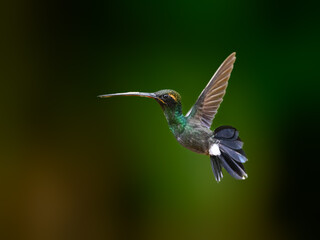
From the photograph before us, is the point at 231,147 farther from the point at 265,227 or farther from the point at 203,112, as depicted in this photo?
the point at 265,227

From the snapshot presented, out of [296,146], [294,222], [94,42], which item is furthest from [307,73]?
[94,42]

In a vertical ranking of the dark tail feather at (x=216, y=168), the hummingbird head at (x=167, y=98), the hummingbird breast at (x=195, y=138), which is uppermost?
the hummingbird head at (x=167, y=98)

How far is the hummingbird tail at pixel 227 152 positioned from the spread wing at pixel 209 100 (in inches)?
1.7

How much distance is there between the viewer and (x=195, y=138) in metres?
0.25

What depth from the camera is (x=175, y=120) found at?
0.25 m

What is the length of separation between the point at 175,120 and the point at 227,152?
0.13ft

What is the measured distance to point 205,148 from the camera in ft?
0.81

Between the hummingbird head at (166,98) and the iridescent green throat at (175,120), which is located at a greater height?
the hummingbird head at (166,98)

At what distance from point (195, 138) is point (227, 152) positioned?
0.02m

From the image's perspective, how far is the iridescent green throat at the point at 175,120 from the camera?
0.25m

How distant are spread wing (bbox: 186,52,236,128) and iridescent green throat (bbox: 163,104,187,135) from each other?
0.10 ft

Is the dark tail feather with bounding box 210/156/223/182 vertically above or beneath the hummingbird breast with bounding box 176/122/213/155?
beneath

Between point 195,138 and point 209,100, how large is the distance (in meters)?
0.06

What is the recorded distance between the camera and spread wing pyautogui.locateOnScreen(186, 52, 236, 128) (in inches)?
11.0
